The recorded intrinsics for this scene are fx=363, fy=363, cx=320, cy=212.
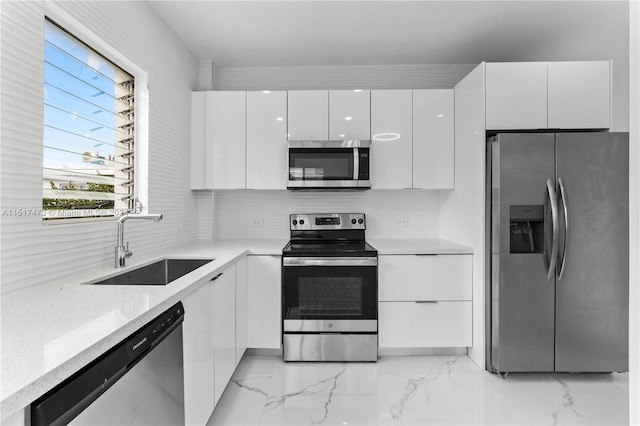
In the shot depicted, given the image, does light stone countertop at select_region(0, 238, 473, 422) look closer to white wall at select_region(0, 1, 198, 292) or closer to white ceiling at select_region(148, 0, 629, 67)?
white wall at select_region(0, 1, 198, 292)

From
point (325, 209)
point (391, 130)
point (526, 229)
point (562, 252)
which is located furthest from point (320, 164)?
point (562, 252)

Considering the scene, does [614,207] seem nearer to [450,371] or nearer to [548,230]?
[548,230]

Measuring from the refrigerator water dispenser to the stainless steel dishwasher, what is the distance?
2.07m

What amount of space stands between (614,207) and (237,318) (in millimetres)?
2542

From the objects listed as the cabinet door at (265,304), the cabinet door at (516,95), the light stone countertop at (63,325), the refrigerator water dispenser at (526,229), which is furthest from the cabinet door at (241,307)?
the cabinet door at (516,95)

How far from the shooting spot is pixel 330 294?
266 centimetres

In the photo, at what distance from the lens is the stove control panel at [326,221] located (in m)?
3.28

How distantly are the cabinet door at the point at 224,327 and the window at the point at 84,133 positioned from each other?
761mm

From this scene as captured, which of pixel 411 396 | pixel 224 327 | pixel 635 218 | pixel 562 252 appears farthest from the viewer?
pixel 562 252

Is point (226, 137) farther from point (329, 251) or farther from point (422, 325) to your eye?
point (422, 325)

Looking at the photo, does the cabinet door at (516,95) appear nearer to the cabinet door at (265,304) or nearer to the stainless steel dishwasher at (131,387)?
the cabinet door at (265,304)

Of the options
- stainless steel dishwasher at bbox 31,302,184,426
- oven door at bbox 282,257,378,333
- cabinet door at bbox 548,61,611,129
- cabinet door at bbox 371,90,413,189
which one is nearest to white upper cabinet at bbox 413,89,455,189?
cabinet door at bbox 371,90,413,189

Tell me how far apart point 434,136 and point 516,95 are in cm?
68

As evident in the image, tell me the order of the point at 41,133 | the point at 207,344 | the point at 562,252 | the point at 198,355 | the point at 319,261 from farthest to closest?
the point at 319,261 < the point at 562,252 < the point at 207,344 < the point at 198,355 < the point at 41,133
